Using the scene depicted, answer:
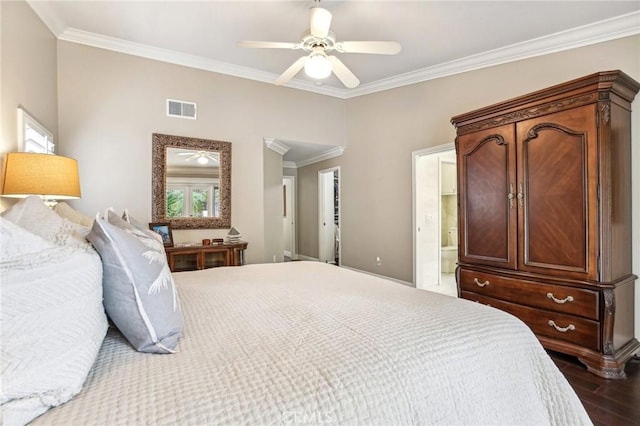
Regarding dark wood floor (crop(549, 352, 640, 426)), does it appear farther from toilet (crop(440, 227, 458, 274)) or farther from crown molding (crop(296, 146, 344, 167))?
crown molding (crop(296, 146, 344, 167))

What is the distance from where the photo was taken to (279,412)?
669mm

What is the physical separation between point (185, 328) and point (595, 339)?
8.72 ft

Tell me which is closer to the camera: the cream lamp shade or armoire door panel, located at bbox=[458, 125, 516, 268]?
the cream lamp shade

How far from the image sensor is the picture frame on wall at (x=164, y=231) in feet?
11.3

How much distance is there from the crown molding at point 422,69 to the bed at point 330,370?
3.02 metres

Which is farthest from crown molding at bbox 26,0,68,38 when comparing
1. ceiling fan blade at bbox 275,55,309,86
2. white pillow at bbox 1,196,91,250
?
white pillow at bbox 1,196,91,250

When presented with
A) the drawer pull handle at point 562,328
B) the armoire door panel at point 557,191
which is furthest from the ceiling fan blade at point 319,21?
the drawer pull handle at point 562,328

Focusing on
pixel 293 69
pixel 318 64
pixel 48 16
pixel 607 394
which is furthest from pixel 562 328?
pixel 48 16

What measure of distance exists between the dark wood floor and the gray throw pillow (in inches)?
88.4

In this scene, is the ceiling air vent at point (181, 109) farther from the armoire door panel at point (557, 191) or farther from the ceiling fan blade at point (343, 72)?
the armoire door panel at point (557, 191)

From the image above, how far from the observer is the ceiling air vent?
12.1 ft

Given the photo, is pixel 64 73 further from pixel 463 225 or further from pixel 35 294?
pixel 463 225

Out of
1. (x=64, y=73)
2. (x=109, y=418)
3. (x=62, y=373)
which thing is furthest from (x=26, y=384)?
(x=64, y=73)

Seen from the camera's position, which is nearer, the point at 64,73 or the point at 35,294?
the point at 35,294
